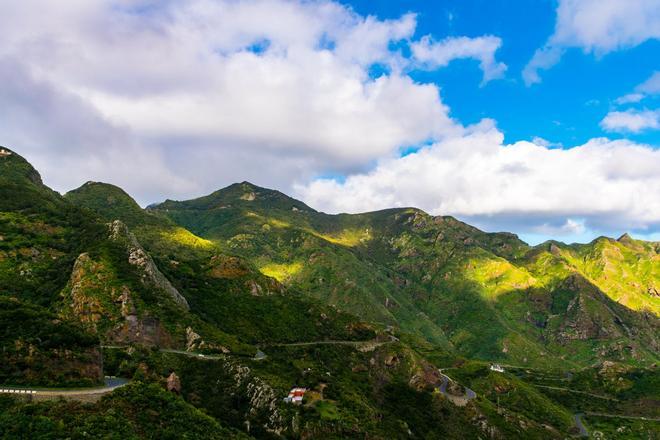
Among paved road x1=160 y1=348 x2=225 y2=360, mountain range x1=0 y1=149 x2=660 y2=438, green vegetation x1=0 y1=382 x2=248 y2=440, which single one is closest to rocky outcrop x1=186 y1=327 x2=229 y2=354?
mountain range x1=0 y1=149 x2=660 y2=438

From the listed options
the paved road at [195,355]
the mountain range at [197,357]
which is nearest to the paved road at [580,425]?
the mountain range at [197,357]

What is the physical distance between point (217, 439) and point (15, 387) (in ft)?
85.6

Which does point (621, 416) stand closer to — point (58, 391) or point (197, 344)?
point (197, 344)

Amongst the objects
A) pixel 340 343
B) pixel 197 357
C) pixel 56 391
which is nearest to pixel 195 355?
pixel 197 357

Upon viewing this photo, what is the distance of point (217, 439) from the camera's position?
61.0m

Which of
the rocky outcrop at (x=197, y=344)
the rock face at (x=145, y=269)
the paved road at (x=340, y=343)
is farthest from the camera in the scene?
the paved road at (x=340, y=343)

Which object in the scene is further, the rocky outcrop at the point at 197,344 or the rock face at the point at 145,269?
the rock face at the point at 145,269

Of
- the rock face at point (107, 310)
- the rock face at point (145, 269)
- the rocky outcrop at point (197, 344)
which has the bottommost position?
the rocky outcrop at point (197, 344)

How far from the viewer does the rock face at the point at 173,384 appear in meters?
83.4

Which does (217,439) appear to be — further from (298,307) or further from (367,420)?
(298,307)

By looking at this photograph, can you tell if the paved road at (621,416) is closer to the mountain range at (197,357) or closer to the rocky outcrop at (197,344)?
the mountain range at (197,357)

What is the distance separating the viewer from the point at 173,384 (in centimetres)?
8456

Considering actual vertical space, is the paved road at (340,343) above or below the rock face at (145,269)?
below

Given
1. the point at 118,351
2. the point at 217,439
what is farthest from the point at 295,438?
the point at 118,351
